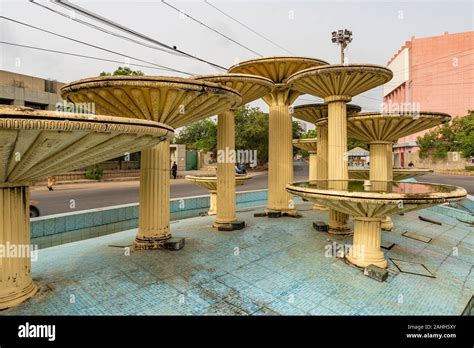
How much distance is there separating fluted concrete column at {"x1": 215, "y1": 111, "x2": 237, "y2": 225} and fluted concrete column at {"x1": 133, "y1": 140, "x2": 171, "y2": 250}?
2481mm

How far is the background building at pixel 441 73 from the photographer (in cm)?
4488

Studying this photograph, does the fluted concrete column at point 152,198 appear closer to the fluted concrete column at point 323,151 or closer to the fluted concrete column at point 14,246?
the fluted concrete column at point 14,246

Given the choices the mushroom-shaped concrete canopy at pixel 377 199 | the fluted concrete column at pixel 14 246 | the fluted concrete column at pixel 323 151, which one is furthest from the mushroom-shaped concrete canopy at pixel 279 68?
the fluted concrete column at pixel 14 246

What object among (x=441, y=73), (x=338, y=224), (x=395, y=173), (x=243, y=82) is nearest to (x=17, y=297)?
(x=243, y=82)

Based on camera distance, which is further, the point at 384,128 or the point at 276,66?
the point at 276,66

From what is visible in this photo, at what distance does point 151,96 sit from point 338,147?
5296 millimetres

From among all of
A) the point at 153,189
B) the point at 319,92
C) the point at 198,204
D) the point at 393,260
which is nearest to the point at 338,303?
the point at 393,260

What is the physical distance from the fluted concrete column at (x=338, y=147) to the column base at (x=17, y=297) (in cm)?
712

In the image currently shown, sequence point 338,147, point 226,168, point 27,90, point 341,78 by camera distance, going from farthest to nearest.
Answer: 1. point 27,90
2. point 226,168
3. point 338,147
4. point 341,78

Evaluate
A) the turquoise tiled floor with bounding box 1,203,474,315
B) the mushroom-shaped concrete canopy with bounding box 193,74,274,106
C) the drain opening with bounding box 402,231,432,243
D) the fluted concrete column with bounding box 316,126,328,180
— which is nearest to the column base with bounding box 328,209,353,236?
the turquoise tiled floor with bounding box 1,203,474,315

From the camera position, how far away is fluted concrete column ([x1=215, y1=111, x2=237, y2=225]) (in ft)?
29.3

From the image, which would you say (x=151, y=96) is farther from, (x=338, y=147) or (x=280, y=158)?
(x=280, y=158)

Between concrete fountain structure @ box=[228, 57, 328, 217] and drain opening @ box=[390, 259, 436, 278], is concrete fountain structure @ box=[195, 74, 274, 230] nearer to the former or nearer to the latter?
concrete fountain structure @ box=[228, 57, 328, 217]

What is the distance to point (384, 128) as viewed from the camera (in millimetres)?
9016
